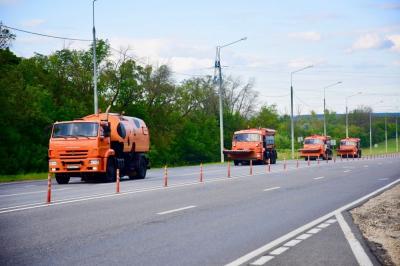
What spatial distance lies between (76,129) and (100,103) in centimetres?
Answer: 3703

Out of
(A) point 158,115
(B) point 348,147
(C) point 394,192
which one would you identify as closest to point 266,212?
(C) point 394,192

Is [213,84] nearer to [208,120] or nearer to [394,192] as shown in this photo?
[208,120]

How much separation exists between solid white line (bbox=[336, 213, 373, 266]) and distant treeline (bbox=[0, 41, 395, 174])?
1759 cm

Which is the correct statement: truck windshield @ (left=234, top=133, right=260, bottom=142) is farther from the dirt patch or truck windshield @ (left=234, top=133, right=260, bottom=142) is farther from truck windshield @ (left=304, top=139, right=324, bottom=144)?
the dirt patch

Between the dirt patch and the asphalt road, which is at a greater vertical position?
the asphalt road

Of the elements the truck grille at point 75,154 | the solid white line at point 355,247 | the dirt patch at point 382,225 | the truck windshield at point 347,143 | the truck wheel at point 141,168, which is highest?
the truck windshield at point 347,143

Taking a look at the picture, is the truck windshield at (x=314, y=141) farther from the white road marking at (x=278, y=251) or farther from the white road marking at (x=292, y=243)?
the white road marking at (x=278, y=251)

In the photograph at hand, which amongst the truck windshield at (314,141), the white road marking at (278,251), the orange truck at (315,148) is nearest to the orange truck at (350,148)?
the orange truck at (315,148)

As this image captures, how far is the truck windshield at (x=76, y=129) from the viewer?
27.1 metres

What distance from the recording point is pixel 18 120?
48531 millimetres

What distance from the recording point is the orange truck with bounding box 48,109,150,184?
26562mm

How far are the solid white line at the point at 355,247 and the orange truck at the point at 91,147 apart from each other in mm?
15283

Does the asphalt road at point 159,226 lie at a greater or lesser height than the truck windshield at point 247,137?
lesser

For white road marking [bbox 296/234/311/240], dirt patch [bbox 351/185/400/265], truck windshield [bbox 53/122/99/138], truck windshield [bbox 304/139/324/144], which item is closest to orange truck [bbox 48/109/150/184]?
truck windshield [bbox 53/122/99/138]
